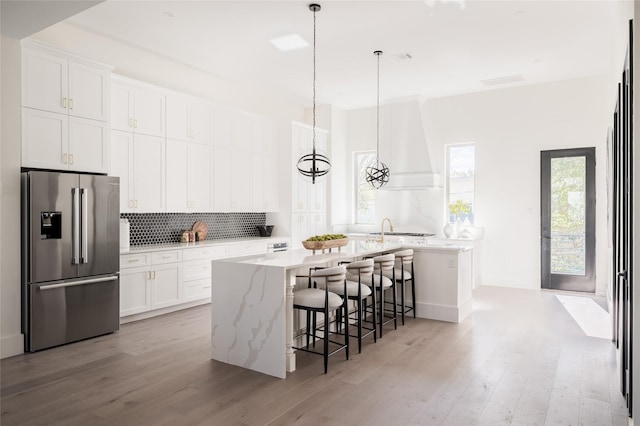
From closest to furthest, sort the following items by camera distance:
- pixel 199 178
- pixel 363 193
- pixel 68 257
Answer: pixel 68 257, pixel 199 178, pixel 363 193

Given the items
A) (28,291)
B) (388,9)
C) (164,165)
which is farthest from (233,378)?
(388,9)

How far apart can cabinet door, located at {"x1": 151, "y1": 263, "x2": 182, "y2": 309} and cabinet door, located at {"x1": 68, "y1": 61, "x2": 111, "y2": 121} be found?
1909 millimetres

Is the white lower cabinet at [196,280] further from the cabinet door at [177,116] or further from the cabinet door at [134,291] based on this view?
the cabinet door at [177,116]

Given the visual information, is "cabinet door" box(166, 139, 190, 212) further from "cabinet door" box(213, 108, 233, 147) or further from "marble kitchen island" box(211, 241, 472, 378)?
"marble kitchen island" box(211, 241, 472, 378)

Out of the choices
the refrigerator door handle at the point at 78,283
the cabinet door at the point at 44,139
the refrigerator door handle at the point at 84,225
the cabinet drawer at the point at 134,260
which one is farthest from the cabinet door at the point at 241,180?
the cabinet door at the point at 44,139

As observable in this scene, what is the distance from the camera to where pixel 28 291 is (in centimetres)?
398

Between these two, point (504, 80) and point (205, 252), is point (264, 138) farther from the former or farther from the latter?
point (504, 80)

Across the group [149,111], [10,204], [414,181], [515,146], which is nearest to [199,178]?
[149,111]

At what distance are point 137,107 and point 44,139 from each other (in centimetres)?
138

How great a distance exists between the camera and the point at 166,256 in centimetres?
538

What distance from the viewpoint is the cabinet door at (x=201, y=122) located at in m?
6.09

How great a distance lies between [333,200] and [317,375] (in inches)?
219

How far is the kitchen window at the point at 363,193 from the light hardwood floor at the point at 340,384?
4.67 meters

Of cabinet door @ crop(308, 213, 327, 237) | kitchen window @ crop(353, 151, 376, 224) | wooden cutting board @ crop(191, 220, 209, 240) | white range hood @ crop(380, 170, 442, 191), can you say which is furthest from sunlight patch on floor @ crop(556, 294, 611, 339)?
wooden cutting board @ crop(191, 220, 209, 240)
